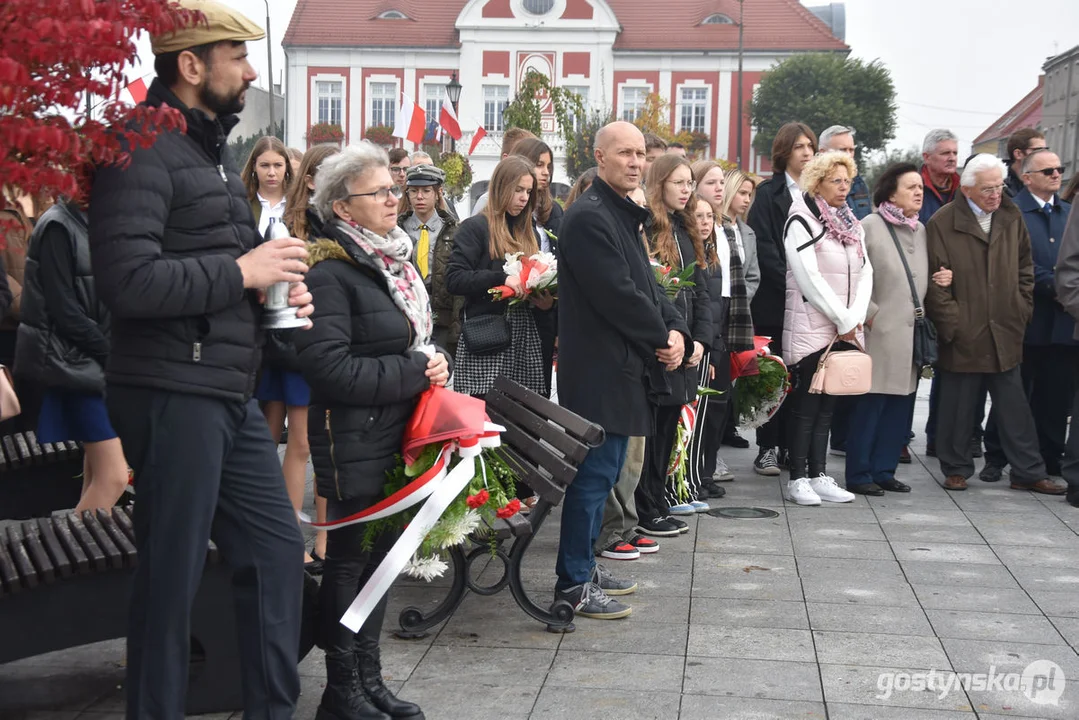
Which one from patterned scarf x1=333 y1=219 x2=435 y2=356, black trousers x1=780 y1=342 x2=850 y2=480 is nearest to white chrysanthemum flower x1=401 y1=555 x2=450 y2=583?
patterned scarf x1=333 y1=219 x2=435 y2=356

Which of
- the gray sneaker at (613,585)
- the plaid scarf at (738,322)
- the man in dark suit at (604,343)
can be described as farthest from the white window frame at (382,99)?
the gray sneaker at (613,585)

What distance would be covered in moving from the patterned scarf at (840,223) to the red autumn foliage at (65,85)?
5619 mm

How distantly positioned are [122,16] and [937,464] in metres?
7.99

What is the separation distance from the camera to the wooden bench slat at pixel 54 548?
411 centimetres

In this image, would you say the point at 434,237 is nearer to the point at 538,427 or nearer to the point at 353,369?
the point at 538,427

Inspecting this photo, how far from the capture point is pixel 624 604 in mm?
5699

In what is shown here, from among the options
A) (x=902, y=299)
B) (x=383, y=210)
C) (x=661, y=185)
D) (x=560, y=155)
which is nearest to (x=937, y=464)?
(x=902, y=299)

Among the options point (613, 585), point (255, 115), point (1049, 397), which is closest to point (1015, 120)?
point (255, 115)

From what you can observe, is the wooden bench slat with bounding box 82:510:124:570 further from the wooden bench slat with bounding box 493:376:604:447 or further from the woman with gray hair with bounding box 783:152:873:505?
the woman with gray hair with bounding box 783:152:873:505

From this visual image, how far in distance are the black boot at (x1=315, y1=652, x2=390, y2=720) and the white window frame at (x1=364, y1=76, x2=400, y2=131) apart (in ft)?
221

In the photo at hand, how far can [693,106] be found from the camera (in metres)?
71.2

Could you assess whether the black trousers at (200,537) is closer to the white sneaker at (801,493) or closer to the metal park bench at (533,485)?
the metal park bench at (533,485)

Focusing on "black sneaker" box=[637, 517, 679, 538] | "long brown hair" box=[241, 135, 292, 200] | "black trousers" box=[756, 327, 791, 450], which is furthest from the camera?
"black trousers" box=[756, 327, 791, 450]

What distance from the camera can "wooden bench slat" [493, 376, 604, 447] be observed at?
519 cm
